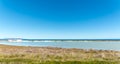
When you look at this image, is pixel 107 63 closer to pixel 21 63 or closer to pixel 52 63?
pixel 52 63

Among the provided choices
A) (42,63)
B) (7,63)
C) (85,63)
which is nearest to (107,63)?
(85,63)

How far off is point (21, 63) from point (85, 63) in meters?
6.17

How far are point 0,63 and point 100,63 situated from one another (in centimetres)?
955

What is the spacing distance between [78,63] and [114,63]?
3.47 m

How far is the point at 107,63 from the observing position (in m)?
20.8

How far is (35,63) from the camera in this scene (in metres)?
20.6

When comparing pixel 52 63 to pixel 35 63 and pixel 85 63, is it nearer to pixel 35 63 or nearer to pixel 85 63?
pixel 35 63

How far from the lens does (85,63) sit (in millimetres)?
20797

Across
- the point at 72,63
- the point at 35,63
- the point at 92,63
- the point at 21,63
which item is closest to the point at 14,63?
the point at 21,63

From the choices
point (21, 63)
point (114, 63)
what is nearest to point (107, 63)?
point (114, 63)

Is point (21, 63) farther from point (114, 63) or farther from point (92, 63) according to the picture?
point (114, 63)

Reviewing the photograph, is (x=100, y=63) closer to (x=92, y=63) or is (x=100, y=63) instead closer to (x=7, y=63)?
(x=92, y=63)

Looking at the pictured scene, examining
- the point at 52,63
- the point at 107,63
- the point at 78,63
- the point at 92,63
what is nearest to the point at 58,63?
the point at 52,63

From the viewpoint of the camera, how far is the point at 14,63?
20.2 meters
